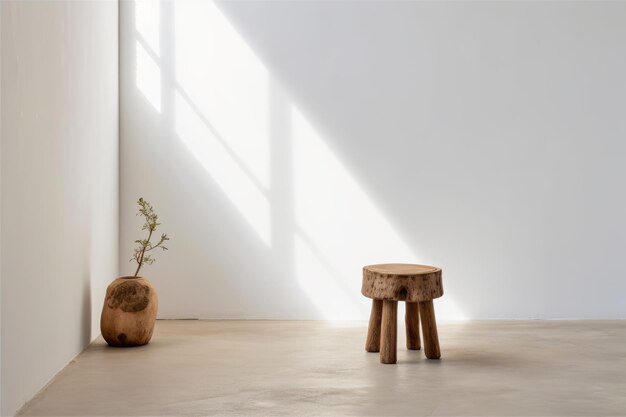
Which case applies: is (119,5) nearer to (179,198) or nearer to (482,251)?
(179,198)

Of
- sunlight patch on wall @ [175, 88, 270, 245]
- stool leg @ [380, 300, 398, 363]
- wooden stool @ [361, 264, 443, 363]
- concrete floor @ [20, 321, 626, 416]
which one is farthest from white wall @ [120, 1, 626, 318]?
stool leg @ [380, 300, 398, 363]

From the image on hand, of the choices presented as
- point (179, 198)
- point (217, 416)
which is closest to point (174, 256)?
point (179, 198)

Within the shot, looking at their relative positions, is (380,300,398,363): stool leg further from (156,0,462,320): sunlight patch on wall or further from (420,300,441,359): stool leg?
(156,0,462,320): sunlight patch on wall

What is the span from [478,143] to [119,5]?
250 cm

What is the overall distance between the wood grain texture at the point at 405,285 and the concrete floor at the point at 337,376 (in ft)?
1.07

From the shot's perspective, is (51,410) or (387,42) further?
(387,42)

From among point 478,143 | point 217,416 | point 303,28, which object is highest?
point 303,28

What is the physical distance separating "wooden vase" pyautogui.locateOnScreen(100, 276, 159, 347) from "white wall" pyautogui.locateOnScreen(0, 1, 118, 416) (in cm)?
13

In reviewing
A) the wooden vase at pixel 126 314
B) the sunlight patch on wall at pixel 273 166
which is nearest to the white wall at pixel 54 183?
the wooden vase at pixel 126 314

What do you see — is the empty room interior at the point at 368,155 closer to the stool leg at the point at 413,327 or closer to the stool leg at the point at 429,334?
the stool leg at the point at 413,327

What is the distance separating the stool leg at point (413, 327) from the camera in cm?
418

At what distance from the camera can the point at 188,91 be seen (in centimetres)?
512

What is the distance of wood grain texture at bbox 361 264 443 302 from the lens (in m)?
3.88

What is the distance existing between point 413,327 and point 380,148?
1398 mm
